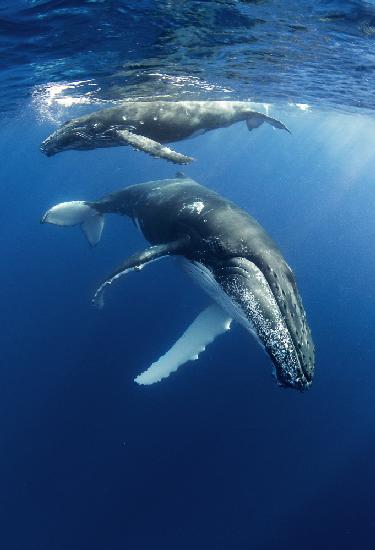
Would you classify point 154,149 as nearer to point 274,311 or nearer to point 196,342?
point 196,342

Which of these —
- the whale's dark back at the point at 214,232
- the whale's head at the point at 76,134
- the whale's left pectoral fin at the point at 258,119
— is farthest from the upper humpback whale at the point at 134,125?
the whale's dark back at the point at 214,232

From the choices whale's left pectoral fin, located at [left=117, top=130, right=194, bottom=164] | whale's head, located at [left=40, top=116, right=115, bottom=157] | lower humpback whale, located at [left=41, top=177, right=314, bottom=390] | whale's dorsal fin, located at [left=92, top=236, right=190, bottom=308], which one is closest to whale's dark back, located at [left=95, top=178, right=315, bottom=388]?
lower humpback whale, located at [left=41, top=177, right=314, bottom=390]

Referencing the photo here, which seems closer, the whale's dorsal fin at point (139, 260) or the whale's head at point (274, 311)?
the whale's head at point (274, 311)

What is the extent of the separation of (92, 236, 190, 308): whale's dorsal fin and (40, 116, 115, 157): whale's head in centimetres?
517

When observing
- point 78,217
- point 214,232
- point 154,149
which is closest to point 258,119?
point 154,149

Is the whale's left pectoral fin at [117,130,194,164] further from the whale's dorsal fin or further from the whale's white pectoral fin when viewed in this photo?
the whale's white pectoral fin

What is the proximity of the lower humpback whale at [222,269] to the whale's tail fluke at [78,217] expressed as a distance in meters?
1.93

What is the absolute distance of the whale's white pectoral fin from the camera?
9.84m

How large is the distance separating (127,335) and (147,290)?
3636 millimetres

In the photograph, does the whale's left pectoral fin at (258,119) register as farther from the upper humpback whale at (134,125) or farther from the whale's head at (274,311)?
the whale's head at (274,311)

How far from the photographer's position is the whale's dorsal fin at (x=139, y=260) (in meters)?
9.01

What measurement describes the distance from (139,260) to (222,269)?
6.50 ft

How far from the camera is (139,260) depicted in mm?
9070

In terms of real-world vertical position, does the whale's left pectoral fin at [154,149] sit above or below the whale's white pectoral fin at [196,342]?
above
